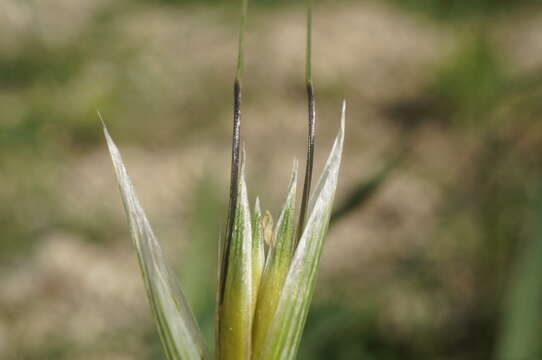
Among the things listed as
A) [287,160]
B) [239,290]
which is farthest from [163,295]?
[287,160]

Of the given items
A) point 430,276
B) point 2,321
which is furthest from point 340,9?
point 2,321

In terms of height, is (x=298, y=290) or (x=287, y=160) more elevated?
(x=298, y=290)

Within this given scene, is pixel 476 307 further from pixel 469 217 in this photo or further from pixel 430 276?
pixel 469 217

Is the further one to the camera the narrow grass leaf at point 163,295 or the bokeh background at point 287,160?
the bokeh background at point 287,160

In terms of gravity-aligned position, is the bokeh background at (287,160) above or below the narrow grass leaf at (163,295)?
below

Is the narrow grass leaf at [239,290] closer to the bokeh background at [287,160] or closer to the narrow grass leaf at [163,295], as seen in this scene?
the narrow grass leaf at [163,295]

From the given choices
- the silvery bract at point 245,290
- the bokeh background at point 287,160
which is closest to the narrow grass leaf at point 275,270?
the silvery bract at point 245,290

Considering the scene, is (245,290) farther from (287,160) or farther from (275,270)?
(287,160)
